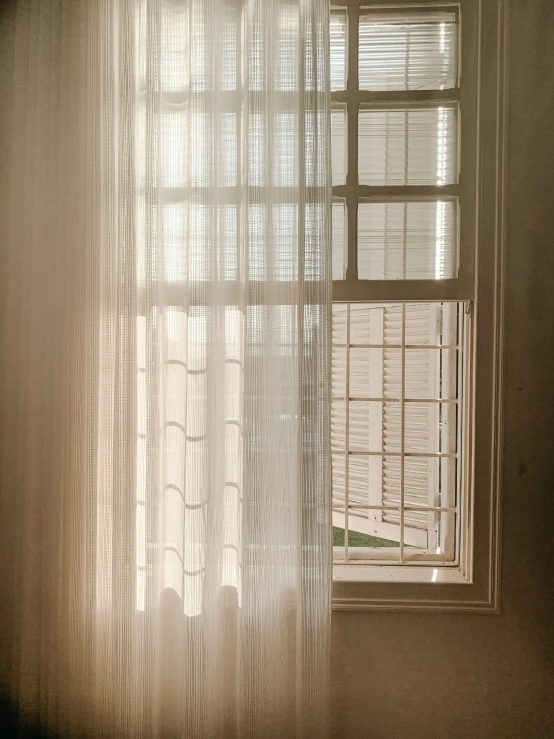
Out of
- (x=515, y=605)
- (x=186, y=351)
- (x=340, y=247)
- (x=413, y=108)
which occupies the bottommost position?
(x=515, y=605)

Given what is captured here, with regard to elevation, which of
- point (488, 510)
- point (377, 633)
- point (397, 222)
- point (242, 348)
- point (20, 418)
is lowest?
point (377, 633)

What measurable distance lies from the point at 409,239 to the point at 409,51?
2.23ft

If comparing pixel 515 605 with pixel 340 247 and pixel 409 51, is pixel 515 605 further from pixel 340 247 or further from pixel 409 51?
pixel 409 51

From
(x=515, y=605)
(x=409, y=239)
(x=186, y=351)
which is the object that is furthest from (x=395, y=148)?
(x=515, y=605)

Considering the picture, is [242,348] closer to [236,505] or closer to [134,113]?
[236,505]

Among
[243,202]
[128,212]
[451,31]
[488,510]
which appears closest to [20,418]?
[128,212]

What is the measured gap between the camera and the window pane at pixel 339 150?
1.79m

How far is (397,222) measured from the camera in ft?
5.82

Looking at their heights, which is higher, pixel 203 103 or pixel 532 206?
pixel 203 103

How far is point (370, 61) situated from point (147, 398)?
1.45 m

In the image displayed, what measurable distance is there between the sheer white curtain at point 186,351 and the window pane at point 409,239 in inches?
7.9

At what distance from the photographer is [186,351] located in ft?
5.58

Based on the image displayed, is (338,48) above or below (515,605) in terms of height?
above

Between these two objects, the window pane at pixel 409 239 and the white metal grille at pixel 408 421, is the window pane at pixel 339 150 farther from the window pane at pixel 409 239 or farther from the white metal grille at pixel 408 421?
the white metal grille at pixel 408 421
